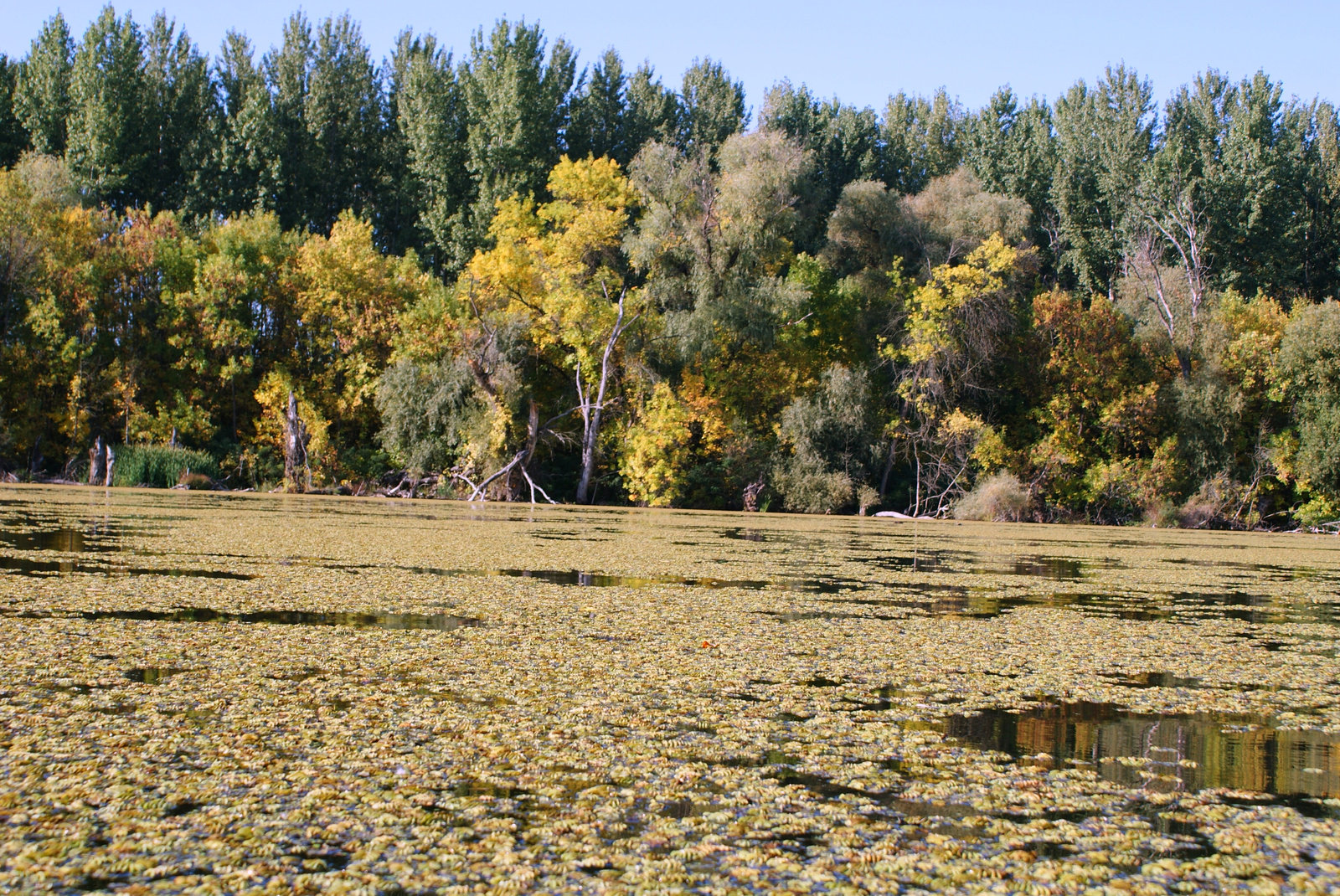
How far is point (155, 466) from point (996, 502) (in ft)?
70.1

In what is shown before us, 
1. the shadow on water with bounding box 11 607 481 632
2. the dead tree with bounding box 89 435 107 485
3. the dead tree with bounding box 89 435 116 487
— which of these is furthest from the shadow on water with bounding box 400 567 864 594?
the dead tree with bounding box 89 435 107 485

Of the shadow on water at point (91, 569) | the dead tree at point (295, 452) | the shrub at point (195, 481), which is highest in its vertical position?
the dead tree at point (295, 452)

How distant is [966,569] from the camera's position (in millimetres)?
11867

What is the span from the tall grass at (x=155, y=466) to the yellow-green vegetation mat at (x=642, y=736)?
19.9m

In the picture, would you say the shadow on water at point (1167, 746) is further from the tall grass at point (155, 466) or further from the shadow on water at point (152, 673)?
the tall grass at point (155, 466)

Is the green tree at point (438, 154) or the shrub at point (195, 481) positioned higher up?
the green tree at point (438, 154)

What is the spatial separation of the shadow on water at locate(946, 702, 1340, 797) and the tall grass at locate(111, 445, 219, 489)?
26.7 metres

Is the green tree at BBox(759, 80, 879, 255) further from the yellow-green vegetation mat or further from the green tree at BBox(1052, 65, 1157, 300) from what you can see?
the yellow-green vegetation mat

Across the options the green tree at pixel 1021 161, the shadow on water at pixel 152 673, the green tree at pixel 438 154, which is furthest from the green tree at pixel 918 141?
the shadow on water at pixel 152 673

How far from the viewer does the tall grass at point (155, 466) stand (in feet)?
89.9

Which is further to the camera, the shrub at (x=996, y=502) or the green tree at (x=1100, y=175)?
the green tree at (x=1100, y=175)

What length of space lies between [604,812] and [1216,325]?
1324 inches

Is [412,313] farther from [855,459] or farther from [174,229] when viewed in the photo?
[855,459]

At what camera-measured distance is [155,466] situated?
91.0ft
